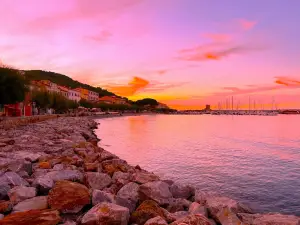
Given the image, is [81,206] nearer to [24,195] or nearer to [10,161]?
[24,195]

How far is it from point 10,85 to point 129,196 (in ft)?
92.0

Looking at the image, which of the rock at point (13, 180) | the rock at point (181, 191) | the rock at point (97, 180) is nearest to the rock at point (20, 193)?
the rock at point (13, 180)

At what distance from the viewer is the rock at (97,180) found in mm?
7465

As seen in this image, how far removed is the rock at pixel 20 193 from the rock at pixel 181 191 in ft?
12.2

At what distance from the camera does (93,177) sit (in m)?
7.71

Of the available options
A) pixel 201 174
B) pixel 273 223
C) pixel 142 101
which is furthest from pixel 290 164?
pixel 142 101

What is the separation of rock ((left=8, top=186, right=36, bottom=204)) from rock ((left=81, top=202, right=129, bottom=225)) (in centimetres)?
→ 171

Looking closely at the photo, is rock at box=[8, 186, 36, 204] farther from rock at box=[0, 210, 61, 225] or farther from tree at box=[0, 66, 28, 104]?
tree at box=[0, 66, 28, 104]

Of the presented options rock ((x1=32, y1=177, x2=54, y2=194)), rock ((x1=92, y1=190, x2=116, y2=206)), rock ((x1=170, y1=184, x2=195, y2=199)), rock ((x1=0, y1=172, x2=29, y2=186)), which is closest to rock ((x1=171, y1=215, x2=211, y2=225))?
rock ((x1=92, y1=190, x2=116, y2=206))

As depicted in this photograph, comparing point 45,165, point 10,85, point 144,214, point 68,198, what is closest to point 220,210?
point 144,214

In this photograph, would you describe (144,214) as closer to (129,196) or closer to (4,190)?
(129,196)

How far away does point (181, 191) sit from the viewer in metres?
8.06

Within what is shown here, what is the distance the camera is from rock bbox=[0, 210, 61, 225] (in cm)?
465

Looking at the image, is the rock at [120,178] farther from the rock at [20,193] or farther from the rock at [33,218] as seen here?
the rock at [33,218]
